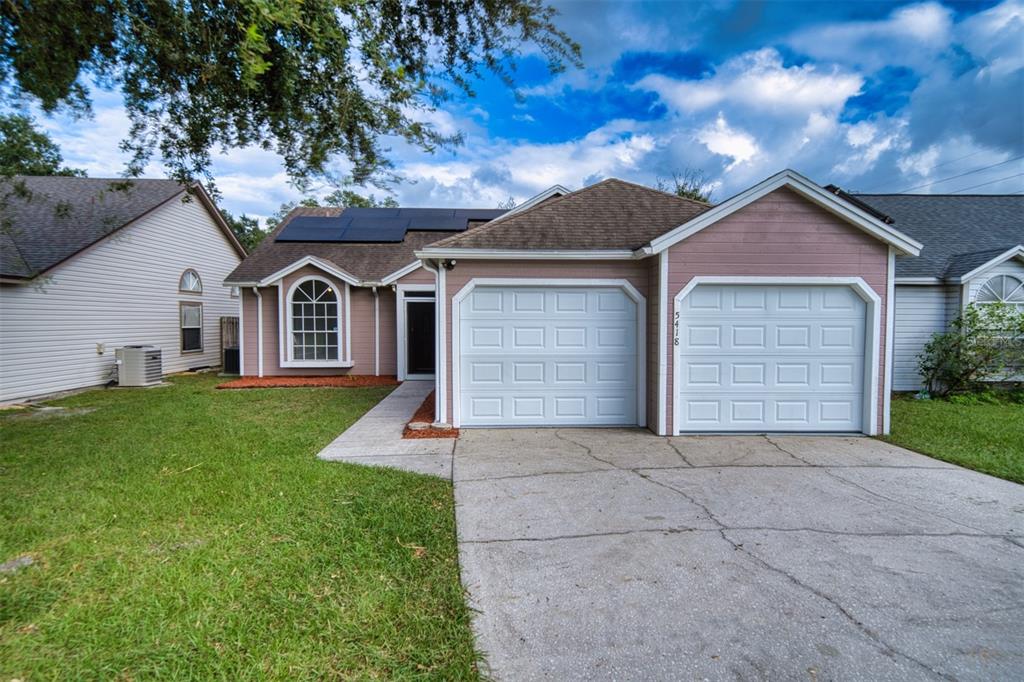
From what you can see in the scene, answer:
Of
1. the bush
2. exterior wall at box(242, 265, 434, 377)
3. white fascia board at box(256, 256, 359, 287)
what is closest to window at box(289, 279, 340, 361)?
exterior wall at box(242, 265, 434, 377)

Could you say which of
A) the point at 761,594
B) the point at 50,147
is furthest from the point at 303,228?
the point at 761,594

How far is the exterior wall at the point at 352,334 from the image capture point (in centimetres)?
1355

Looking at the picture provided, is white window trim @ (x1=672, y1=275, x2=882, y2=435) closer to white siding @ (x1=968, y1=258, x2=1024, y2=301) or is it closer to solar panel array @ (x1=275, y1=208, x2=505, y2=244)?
white siding @ (x1=968, y1=258, x2=1024, y2=301)

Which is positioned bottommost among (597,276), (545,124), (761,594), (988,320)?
(761,594)

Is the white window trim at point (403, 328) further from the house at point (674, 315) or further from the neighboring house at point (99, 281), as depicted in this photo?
the house at point (674, 315)

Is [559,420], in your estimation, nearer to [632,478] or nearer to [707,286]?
[632,478]

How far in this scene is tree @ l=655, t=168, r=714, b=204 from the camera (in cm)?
2831

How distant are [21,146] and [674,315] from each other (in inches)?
347

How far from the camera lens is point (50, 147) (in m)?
6.61

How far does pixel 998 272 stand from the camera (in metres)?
10.8

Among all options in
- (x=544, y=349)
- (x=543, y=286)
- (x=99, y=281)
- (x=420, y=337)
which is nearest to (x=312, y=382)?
(x=420, y=337)

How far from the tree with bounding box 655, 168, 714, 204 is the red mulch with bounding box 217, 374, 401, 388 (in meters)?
22.1

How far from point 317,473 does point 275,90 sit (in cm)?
390

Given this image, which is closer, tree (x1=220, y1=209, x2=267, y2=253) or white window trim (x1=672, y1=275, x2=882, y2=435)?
white window trim (x1=672, y1=275, x2=882, y2=435)
